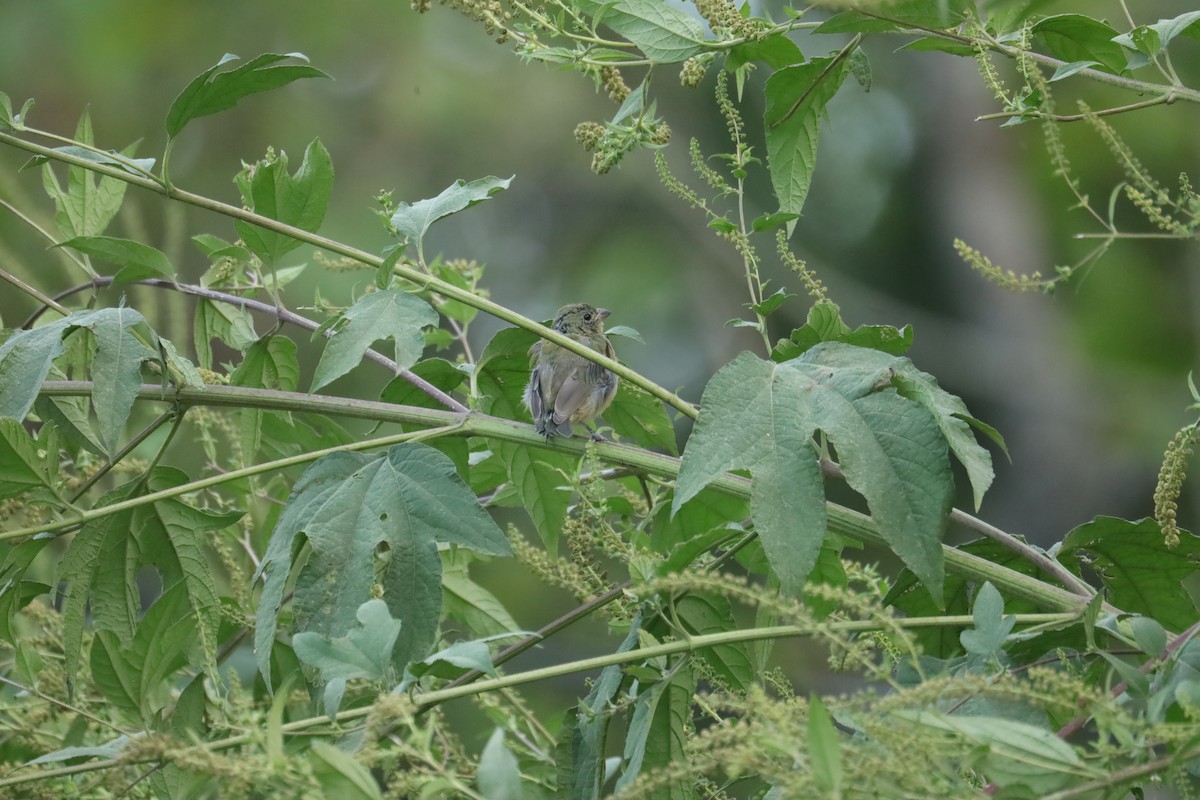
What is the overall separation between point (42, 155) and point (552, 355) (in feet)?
5.04

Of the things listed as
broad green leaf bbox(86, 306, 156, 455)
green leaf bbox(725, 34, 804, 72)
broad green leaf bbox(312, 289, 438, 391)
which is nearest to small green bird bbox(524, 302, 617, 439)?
broad green leaf bbox(312, 289, 438, 391)

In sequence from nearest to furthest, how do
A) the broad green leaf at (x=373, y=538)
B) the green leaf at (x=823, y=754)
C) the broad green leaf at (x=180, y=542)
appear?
the green leaf at (x=823, y=754) < the broad green leaf at (x=373, y=538) < the broad green leaf at (x=180, y=542)

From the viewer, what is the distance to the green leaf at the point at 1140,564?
1.60m

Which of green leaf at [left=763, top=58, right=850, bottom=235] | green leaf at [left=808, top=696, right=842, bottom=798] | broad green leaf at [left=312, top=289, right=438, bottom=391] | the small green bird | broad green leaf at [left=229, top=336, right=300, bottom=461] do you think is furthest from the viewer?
the small green bird

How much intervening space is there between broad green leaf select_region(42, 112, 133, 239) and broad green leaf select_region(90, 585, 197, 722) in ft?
2.58

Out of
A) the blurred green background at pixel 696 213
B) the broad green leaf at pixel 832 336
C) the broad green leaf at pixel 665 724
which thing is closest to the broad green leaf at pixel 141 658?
the broad green leaf at pixel 665 724

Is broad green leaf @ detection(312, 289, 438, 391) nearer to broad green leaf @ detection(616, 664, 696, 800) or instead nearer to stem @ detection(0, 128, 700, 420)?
stem @ detection(0, 128, 700, 420)

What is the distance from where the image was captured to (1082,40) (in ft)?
5.40

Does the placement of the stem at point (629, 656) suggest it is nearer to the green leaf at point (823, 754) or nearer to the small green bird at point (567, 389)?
the green leaf at point (823, 754)

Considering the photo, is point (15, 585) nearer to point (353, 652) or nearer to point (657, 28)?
point (353, 652)

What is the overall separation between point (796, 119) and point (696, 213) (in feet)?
27.2

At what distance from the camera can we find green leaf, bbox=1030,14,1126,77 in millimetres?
1610

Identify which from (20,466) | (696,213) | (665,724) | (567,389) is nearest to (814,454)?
(665,724)

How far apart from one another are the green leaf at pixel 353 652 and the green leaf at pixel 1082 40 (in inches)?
45.3
